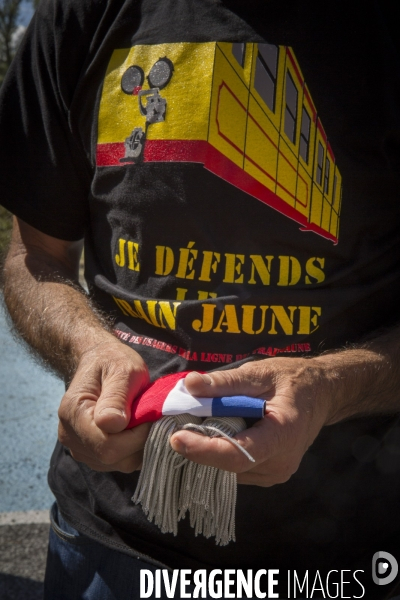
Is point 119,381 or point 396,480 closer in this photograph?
point 119,381

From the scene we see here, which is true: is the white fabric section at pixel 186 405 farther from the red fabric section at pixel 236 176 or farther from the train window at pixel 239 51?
the train window at pixel 239 51

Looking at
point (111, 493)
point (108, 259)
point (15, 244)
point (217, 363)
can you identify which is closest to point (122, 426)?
point (217, 363)

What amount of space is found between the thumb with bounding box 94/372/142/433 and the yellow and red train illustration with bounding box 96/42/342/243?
476 mm

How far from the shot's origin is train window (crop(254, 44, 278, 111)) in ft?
4.32

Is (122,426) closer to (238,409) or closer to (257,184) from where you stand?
(238,409)

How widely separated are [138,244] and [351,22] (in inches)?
25.5

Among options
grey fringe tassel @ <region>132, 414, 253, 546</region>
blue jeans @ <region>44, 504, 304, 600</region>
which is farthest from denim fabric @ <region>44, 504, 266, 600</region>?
grey fringe tassel @ <region>132, 414, 253, 546</region>

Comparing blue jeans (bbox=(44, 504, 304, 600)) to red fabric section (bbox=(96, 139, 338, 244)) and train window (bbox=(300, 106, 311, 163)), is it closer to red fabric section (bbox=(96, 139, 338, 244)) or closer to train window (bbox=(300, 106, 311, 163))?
red fabric section (bbox=(96, 139, 338, 244))

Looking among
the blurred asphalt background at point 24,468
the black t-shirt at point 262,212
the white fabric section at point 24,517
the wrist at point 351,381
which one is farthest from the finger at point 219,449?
the white fabric section at point 24,517

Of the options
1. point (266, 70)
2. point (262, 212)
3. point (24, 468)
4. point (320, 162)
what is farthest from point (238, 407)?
point (24, 468)

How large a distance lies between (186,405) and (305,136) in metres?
0.63

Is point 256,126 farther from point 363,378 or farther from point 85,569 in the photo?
point 85,569

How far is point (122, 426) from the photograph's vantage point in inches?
→ 41.1

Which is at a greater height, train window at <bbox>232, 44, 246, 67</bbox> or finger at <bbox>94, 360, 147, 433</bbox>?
train window at <bbox>232, 44, 246, 67</bbox>
